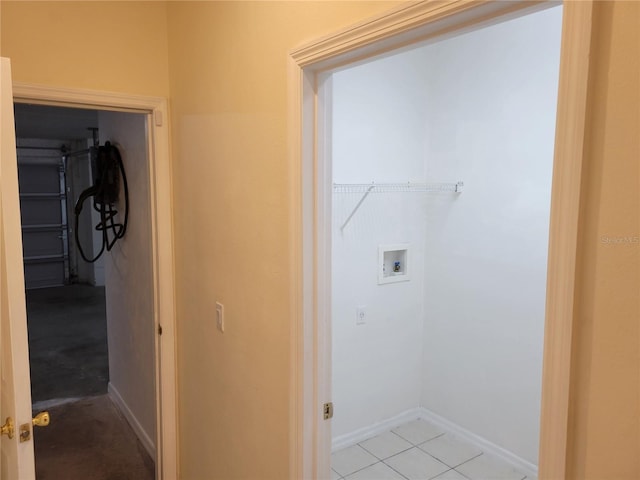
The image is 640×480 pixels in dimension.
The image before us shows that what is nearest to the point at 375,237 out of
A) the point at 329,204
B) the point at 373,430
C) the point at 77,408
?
the point at 373,430

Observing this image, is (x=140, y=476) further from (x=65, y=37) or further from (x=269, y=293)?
(x=65, y=37)

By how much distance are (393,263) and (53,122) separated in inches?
211

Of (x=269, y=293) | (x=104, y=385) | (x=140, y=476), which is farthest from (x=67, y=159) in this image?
(x=269, y=293)

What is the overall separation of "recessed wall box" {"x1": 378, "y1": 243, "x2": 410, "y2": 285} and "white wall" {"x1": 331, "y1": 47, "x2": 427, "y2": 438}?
4 centimetres

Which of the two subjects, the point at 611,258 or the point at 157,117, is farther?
the point at 157,117

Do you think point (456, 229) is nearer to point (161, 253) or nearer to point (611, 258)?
point (161, 253)

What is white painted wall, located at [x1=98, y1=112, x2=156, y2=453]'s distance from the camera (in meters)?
2.97

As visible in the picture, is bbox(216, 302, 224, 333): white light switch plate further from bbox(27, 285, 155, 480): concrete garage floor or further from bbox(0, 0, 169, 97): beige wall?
bbox(27, 285, 155, 480): concrete garage floor

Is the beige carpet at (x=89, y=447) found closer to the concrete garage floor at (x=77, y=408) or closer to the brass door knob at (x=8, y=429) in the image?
the concrete garage floor at (x=77, y=408)

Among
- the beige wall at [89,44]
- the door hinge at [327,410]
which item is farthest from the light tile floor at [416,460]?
the beige wall at [89,44]

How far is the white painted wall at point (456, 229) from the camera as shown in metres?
2.80

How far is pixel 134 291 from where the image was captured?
3.32 m

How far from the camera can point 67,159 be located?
29.4ft

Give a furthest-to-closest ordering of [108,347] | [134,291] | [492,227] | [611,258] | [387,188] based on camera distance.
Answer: [108,347] → [134,291] → [387,188] → [492,227] → [611,258]
